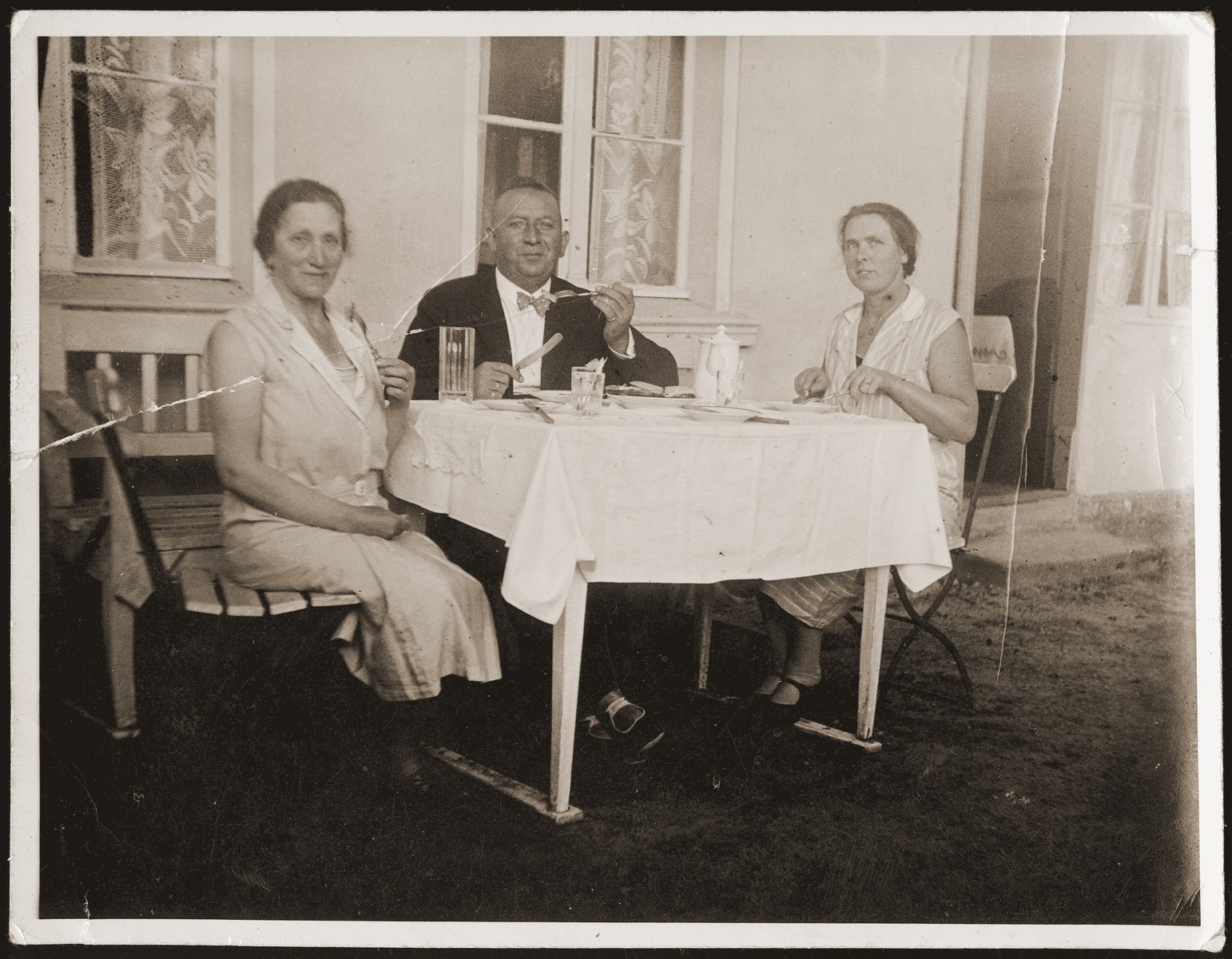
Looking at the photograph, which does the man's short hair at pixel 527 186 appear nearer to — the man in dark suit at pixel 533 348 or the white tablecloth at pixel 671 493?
the man in dark suit at pixel 533 348

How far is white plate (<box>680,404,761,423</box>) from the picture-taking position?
7.53ft

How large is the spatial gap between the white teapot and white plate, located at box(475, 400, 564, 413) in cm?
35

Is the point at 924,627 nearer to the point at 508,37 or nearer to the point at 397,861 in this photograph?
the point at 397,861

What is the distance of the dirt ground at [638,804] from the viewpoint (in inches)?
83.0

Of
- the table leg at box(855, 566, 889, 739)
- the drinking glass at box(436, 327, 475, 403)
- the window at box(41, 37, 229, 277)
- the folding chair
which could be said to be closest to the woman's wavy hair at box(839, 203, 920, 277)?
the folding chair

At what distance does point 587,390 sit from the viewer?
2.28m

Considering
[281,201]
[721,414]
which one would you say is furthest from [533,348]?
[281,201]

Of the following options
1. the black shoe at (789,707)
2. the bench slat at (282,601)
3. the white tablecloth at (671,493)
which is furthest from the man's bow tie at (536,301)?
Answer: the black shoe at (789,707)

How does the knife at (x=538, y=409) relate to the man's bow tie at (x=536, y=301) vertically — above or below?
below

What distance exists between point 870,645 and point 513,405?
3.37 feet

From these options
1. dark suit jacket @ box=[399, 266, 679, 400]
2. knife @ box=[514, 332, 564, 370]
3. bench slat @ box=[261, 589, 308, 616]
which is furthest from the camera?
knife @ box=[514, 332, 564, 370]

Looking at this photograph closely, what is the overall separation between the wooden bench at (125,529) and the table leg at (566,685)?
60 cm

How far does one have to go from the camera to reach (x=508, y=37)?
2.13 metres

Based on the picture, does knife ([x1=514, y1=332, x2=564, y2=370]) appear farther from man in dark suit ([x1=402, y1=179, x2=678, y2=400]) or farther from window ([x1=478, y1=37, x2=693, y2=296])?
window ([x1=478, y1=37, x2=693, y2=296])
